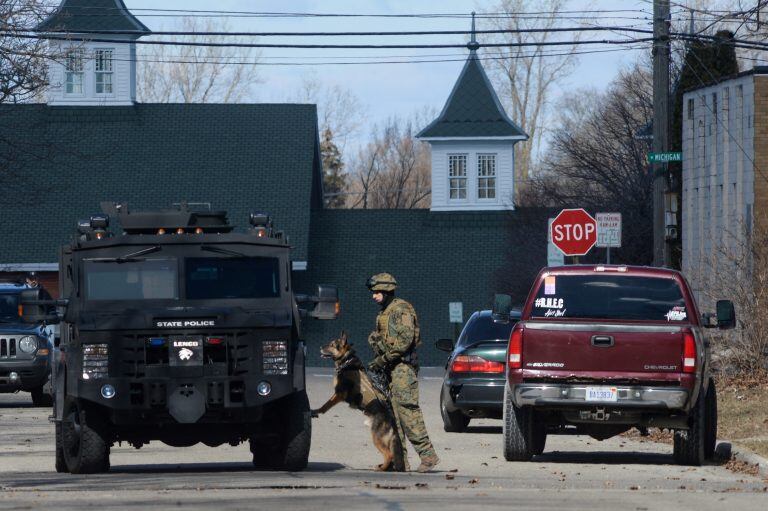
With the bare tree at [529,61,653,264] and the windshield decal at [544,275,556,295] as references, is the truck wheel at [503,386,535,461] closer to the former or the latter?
the windshield decal at [544,275,556,295]

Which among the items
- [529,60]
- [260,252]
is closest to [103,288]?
[260,252]

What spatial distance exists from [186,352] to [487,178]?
42.6 m

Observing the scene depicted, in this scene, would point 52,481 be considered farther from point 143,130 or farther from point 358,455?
point 143,130

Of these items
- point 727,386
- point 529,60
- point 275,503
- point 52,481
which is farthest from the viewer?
point 529,60

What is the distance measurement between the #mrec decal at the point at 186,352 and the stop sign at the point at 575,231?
12.0 m

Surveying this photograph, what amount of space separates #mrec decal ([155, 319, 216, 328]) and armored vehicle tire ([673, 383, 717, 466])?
4868mm

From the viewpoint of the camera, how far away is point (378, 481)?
1372cm

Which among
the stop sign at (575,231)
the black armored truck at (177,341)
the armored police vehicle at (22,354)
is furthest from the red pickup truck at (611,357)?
the armored police vehicle at (22,354)

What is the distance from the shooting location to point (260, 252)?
15375 millimetres

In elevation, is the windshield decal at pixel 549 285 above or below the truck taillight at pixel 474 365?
above

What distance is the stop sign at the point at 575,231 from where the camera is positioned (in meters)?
25.7

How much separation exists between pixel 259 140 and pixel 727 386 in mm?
32997

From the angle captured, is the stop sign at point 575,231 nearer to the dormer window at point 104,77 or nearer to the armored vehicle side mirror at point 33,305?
the armored vehicle side mirror at point 33,305

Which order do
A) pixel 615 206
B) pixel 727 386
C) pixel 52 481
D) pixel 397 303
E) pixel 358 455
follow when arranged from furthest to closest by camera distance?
pixel 615 206, pixel 727 386, pixel 358 455, pixel 397 303, pixel 52 481
